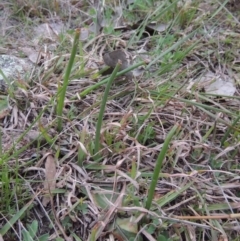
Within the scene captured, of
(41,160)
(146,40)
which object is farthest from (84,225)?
(146,40)

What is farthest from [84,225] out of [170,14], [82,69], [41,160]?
[170,14]

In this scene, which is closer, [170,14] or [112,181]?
[112,181]

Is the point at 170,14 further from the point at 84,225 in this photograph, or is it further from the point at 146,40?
the point at 84,225

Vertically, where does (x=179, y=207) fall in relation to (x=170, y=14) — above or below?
below

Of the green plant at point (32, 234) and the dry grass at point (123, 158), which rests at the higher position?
the dry grass at point (123, 158)

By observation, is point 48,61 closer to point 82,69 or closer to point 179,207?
point 82,69

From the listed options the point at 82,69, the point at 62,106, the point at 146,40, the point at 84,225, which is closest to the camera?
the point at 84,225

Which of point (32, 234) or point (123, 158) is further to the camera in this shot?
point (123, 158)

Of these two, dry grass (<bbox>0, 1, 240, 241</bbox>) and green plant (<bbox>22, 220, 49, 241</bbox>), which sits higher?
dry grass (<bbox>0, 1, 240, 241</bbox>)

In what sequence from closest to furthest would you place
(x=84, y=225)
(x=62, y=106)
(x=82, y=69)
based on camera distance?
(x=84, y=225) → (x=62, y=106) → (x=82, y=69)
